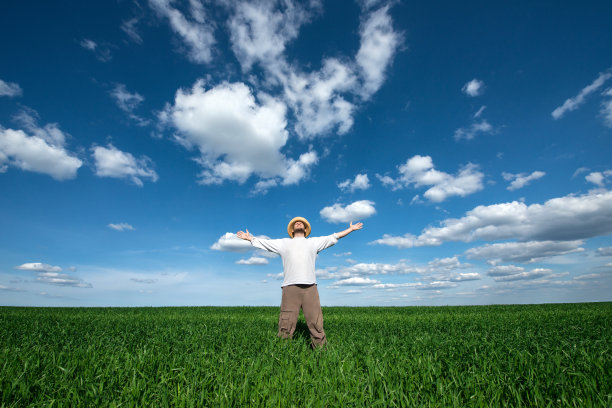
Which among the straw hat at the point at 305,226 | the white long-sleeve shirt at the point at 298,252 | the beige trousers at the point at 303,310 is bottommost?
the beige trousers at the point at 303,310

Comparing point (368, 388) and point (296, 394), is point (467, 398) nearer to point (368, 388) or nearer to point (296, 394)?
point (368, 388)

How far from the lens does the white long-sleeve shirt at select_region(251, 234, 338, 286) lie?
5871 millimetres

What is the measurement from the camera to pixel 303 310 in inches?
230

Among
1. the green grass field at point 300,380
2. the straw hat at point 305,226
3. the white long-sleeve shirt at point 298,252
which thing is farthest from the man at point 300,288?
the green grass field at point 300,380

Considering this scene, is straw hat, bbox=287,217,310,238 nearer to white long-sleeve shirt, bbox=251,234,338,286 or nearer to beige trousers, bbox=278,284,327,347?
white long-sleeve shirt, bbox=251,234,338,286

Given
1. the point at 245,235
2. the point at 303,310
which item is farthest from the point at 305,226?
the point at 303,310

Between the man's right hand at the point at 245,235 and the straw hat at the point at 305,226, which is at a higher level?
the straw hat at the point at 305,226

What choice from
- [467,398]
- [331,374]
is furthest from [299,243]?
[467,398]

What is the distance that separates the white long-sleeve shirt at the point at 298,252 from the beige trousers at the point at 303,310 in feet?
0.56

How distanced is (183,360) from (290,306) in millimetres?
2143

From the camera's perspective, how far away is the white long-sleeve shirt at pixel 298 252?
5871 mm

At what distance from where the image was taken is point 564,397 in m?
3.04

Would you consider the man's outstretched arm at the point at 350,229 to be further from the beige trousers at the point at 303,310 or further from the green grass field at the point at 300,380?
the green grass field at the point at 300,380

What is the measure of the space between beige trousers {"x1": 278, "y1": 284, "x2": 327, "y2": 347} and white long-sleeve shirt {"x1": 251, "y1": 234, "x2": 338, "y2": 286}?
170 millimetres
